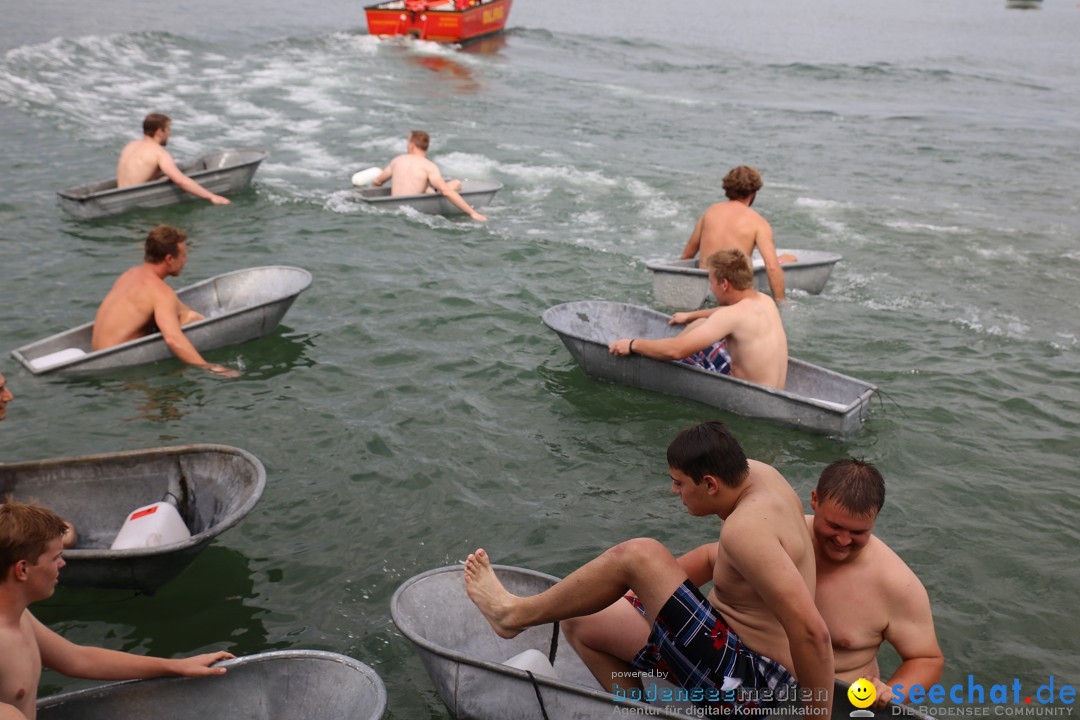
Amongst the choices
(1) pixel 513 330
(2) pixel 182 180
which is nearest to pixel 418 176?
(2) pixel 182 180

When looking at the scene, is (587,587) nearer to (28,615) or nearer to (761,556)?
(761,556)

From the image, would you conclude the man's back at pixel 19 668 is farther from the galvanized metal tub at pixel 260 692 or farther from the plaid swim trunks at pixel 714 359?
the plaid swim trunks at pixel 714 359

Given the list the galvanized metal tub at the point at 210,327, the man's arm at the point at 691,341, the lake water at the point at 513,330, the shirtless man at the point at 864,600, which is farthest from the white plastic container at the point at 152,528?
the man's arm at the point at 691,341

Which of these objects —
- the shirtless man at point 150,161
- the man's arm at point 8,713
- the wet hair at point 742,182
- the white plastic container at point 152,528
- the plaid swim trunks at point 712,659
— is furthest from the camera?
the shirtless man at point 150,161

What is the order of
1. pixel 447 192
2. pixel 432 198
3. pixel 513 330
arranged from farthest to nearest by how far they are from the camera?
1. pixel 432 198
2. pixel 447 192
3. pixel 513 330

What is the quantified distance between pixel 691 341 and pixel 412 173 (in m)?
6.64

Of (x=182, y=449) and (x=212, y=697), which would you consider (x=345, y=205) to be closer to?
(x=182, y=449)

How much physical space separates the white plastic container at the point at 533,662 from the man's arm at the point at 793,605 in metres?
1.13

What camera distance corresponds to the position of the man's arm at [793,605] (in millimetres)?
3717

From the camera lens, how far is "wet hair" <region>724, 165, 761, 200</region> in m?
9.16

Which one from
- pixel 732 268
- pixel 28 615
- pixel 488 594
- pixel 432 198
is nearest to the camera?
pixel 28 615

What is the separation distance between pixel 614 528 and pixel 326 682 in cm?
280

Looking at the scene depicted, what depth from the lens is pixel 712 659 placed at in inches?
157

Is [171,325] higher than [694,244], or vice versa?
[694,244]
